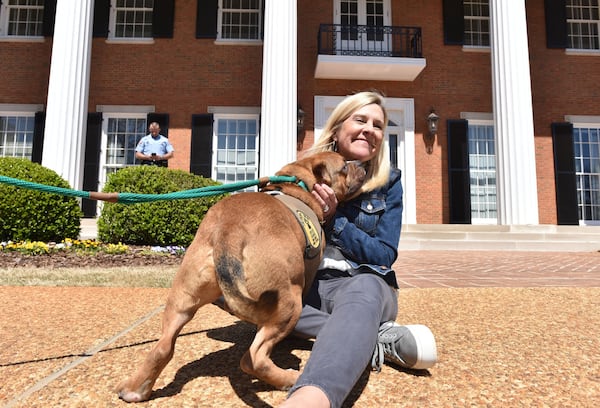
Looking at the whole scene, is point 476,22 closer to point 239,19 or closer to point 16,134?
point 239,19

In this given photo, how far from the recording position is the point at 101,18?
39.8 ft

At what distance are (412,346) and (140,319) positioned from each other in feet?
6.22

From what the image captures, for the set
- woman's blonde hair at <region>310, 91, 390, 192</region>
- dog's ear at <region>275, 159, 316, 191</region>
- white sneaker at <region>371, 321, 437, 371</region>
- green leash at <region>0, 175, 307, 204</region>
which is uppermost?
woman's blonde hair at <region>310, 91, 390, 192</region>

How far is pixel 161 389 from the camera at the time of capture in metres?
1.53

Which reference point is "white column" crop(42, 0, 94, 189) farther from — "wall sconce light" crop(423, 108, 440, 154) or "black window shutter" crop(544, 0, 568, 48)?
"black window shutter" crop(544, 0, 568, 48)

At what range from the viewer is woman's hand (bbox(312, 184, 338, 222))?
6.11ft

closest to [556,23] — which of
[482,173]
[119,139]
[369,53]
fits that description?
[482,173]

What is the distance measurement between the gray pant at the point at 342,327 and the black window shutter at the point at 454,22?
1249cm

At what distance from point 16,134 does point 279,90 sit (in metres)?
8.39

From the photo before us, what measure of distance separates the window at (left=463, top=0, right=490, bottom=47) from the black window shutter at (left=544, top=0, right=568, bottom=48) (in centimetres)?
Answer: 175

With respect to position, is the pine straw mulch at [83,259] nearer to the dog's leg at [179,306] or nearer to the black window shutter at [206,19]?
the dog's leg at [179,306]

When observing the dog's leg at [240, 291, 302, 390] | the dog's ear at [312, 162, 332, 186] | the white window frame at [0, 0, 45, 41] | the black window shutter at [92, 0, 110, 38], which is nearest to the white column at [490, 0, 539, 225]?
the dog's ear at [312, 162, 332, 186]

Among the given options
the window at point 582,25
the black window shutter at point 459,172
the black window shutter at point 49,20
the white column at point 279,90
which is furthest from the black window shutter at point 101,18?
the window at point 582,25

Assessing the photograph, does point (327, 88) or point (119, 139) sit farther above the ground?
point (327, 88)
